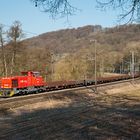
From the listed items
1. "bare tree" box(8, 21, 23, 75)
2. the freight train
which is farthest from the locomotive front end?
"bare tree" box(8, 21, 23, 75)

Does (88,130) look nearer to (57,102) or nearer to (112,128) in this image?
(112,128)

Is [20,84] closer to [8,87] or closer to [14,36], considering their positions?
[8,87]

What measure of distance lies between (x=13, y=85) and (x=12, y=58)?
73.5ft

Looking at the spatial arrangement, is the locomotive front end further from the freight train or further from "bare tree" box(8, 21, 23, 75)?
"bare tree" box(8, 21, 23, 75)

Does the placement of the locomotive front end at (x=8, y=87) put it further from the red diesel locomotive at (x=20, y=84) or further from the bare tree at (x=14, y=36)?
the bare tree at (x=14, y=36)

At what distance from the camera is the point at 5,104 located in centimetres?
3061

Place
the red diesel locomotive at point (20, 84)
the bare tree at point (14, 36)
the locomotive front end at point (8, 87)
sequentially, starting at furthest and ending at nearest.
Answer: the bare tree at point (14, 36) < the red diesel locomotive at point (20, 84) < the locomotive front end at point (8, 87)

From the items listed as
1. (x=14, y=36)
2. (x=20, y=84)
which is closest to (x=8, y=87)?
(x=20, y=84)

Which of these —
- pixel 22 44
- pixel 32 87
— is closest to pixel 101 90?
pixel 32 87

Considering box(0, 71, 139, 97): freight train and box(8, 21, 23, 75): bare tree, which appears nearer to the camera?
box(0, 71, 139, 97): freight train

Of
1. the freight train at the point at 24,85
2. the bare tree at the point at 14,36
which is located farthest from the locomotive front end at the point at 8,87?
the bare tree at the point at 14,36

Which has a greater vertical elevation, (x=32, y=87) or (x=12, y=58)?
(x=12, y=58)

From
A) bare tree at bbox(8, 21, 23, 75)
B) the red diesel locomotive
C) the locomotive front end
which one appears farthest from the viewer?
bare tree at bbox(8, 21, 23, 75)

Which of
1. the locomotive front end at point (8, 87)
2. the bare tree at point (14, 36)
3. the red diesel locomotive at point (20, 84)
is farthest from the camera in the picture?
the bare tree at point (14, 36)
